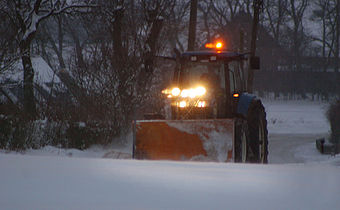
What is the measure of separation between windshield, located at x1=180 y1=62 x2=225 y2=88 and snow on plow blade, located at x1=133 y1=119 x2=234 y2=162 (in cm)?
104

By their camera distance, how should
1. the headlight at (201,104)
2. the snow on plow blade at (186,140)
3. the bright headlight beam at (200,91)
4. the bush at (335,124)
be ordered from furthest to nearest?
the bush at (335,124)
the headlight at (201,104)
the bright headlight beam at (200,91)
the snow on plow blade at (186,140)

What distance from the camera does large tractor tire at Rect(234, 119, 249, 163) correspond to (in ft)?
23.2

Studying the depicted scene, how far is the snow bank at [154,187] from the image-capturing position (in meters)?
1.96

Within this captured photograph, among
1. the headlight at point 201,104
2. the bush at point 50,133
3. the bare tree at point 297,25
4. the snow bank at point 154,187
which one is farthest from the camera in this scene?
the bare tree at point 297,25

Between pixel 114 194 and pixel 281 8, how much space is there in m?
40.5

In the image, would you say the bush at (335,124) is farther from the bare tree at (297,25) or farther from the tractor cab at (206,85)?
the bare tree at (297,25)

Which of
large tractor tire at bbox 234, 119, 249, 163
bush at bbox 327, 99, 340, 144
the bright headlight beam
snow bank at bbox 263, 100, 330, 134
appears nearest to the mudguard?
large tractor tire at bbox 234, 119, 249, 163

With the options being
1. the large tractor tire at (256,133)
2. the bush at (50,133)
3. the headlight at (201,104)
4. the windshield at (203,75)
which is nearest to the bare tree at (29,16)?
the bush at (50,133)

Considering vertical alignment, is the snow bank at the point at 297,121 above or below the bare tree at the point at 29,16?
below

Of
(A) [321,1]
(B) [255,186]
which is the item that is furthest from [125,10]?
(A) [321,1]

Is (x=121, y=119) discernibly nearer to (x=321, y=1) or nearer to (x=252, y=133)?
(x=252, y=133)

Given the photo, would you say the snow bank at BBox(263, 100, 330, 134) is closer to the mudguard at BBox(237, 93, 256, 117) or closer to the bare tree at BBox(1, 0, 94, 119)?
the bare tree at BBox(1, 0, 94, 119)

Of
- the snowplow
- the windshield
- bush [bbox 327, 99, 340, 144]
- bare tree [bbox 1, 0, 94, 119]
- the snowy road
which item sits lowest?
the snowy road

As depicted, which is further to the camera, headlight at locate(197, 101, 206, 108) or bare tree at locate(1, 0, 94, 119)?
bare tree at locate(1, 0, 94, 119)
